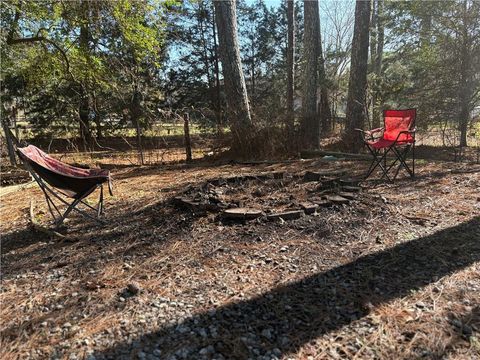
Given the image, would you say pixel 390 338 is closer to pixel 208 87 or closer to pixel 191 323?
pixel 191 323

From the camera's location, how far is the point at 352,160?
5.95 metres

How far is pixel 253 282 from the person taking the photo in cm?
203

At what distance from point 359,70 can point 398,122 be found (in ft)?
12.1

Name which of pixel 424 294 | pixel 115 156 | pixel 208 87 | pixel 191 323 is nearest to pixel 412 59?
pixel 115 156

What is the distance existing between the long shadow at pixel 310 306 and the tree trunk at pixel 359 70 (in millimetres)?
5416

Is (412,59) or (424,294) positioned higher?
(412,59)

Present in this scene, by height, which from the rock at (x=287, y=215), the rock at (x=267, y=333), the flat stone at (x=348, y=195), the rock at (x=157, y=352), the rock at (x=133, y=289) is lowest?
the rock at (x=267, y=333)

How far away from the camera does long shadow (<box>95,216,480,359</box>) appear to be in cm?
151

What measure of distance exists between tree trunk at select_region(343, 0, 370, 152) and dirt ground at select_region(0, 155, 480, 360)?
14.6ft

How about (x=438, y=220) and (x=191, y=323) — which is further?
(x=438, y=220)

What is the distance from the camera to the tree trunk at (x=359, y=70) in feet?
24.6

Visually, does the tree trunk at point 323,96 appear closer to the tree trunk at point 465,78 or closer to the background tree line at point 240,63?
the background tree line at point 240,63

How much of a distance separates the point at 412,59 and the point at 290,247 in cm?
793

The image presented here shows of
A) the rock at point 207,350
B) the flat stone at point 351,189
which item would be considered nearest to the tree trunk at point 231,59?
the flat stone at point 351,189
